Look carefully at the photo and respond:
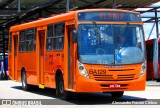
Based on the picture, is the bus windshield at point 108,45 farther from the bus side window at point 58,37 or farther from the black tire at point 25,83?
the black tire at point 25,83

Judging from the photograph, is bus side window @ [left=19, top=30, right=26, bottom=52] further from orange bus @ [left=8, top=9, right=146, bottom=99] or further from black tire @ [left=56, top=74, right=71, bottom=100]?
black tire @ [left=56, top=74, right=71, bottom=100]

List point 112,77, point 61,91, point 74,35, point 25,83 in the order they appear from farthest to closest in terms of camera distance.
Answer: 1. point 25,83
2. point 61,91
3. point 74,35
4. point 112,77

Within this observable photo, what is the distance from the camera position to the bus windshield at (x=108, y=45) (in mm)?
14055

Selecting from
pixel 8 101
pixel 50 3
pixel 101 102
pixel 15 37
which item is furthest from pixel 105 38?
pixel 50 3

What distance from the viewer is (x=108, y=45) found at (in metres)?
14.2

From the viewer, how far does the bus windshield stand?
46.1 feet

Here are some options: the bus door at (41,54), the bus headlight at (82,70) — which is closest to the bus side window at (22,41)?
the bus door at (41,54)

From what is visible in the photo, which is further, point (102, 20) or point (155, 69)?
point (155, 69)

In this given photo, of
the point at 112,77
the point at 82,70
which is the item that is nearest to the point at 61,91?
the point at 82,70

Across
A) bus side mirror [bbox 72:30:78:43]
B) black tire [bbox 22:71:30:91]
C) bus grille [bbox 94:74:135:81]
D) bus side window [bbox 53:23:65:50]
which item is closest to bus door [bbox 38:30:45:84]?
bus side window [bbox 53:23:65:50]

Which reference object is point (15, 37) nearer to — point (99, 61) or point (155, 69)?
point (99, 61)

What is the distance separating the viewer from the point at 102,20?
571 inches

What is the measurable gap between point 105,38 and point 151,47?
56.6 ft

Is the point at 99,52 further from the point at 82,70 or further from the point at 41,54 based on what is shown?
the point at 41,54
